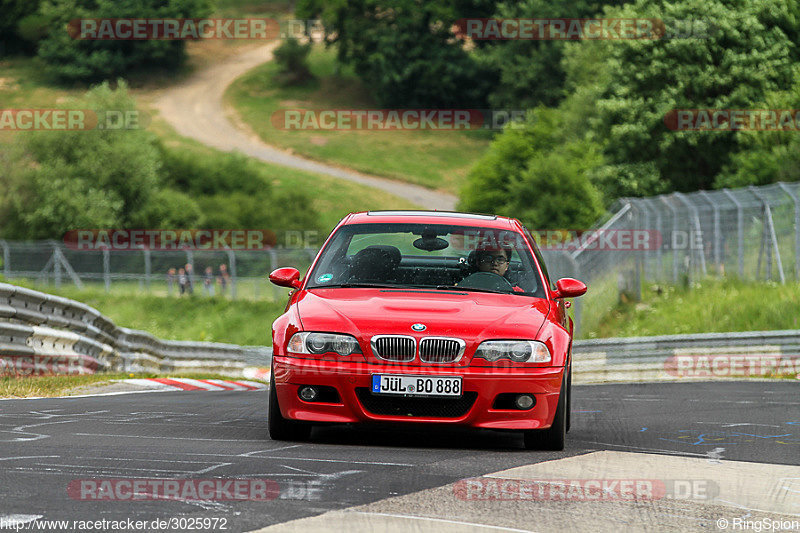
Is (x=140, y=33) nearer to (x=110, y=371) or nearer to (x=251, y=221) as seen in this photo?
(x=251, y=221)

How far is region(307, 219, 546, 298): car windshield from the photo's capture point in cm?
923

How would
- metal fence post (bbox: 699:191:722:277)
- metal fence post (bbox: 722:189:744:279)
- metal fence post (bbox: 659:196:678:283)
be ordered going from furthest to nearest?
metal fence post (bbox: 659:196:678:283), metal fence post (bbox: 699:191:722:277), metal fence post (bbox: 722:189:744:279)

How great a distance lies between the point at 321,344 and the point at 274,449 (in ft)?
2.38

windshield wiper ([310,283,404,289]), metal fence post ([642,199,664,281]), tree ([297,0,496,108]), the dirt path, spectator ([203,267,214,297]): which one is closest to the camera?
windshield wiper ([310,283,404,289])

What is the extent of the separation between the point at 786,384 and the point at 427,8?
89.8 metres

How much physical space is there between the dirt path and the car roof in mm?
66761

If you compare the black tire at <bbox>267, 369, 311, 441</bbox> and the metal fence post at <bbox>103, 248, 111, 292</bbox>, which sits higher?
the black tire at <bbox>267, 369, 311, 441</bbox>

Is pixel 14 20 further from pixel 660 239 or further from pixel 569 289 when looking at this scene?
pixel 569 289

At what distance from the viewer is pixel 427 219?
984cm

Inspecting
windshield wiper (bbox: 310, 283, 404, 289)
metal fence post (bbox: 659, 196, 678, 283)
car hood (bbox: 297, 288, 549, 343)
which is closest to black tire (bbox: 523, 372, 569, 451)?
car hood (bbox: 297, 288, 549, 343)

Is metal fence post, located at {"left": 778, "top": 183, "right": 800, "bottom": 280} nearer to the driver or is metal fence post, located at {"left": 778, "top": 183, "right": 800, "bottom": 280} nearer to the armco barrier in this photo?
the armco barrier

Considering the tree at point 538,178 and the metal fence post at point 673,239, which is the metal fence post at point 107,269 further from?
the metal fence post at point 673,239

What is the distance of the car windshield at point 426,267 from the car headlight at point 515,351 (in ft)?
3.11

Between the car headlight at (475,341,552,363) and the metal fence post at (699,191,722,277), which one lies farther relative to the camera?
the metal fence post at (699,191,722,277)
